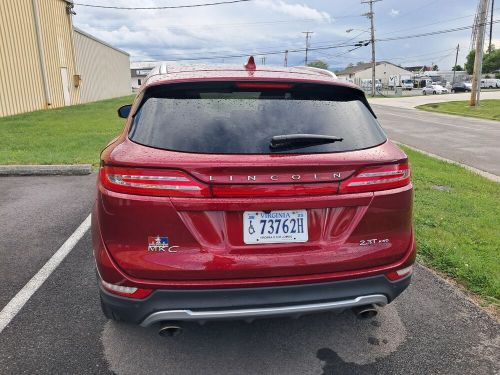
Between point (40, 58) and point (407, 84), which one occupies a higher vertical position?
point (40, 58)

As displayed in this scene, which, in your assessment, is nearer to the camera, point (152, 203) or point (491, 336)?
point (152, 203)

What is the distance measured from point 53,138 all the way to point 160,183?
449 inches

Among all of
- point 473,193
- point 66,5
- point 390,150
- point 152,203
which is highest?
point 66,5

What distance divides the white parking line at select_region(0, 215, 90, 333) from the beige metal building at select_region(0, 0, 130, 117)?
54.4ft

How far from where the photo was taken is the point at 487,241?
4547 millimetres

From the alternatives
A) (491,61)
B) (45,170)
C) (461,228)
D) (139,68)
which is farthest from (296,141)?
(139,68)

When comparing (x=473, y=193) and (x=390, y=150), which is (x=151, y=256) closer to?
(x=390, y=150)

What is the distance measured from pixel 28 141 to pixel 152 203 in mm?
11083

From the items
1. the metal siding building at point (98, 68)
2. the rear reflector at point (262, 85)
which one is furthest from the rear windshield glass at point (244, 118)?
the metal siding building at point (98, 68)

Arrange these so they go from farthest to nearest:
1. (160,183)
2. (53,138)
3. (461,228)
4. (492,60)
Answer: (492,60) → (53,138) → (461,228) → (160,183)

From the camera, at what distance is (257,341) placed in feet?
9.53

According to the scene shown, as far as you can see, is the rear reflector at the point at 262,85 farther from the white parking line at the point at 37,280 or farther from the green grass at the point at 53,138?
the green grass at the point at 53,138

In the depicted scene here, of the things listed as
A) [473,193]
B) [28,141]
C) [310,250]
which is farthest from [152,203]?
[28,141]

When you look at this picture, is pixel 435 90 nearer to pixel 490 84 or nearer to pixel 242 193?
pixel 490 84
